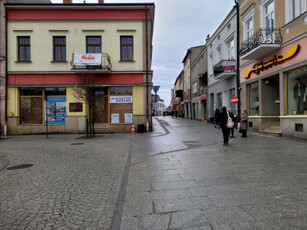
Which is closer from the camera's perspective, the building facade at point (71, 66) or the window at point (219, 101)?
the building facade at point (71, 66)

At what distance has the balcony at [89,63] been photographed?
1596cm

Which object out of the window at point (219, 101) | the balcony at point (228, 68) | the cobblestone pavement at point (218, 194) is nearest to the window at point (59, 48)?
the balcony at point (228, 68)

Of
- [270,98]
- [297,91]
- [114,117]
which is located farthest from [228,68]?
[114,117]

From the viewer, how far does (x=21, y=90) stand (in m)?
17.2

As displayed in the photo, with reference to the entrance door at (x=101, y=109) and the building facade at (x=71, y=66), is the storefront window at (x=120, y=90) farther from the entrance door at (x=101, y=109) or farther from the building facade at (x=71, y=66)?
the entrance door at (x=101, y=109)

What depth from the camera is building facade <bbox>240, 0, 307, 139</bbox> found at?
10648mm

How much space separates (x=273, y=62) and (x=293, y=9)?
106 inches

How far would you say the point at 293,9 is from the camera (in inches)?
439

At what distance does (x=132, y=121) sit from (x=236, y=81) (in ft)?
28.2

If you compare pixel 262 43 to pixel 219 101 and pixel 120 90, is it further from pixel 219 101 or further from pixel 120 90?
pixel 219 101

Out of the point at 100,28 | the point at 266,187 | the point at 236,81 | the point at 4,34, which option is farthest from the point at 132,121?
the point at 266,187

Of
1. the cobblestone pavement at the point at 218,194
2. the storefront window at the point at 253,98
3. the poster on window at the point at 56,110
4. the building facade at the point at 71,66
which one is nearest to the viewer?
the cobblestone pavement at the point at 218,194

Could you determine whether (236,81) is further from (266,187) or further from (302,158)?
(266,187)

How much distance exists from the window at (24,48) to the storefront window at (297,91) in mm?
17783
